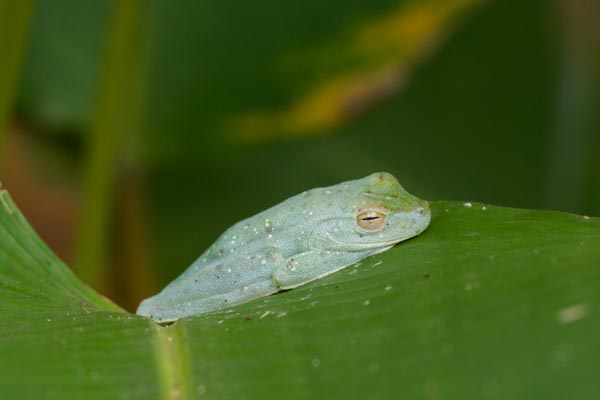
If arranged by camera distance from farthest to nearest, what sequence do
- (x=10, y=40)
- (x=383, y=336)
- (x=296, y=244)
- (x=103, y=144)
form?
(x=103, y=144) < (x=10, y=40) < (x=296, y=244) < (x=383, y=336)

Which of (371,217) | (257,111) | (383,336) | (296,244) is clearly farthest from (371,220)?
(257,111)

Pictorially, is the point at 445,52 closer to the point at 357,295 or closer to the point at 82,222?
the point at 82,222

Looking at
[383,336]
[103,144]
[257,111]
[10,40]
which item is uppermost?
[10,40]

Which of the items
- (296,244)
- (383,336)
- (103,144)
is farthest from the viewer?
(103,144)

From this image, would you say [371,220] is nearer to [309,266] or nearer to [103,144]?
[309,266]

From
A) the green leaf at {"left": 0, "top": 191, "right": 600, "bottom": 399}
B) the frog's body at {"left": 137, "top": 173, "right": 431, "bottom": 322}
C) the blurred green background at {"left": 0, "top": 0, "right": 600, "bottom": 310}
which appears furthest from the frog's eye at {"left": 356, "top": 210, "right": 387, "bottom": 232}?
the blurred green background at {"left": 0, "top": 0, "right": 600, "bottom": 310}

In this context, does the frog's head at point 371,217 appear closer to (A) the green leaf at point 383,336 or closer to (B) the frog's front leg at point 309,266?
(B) the frog's front leg at point 309,266

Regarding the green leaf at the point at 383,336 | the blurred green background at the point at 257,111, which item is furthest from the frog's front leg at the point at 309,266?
the blurred green background at the point at 257,111
